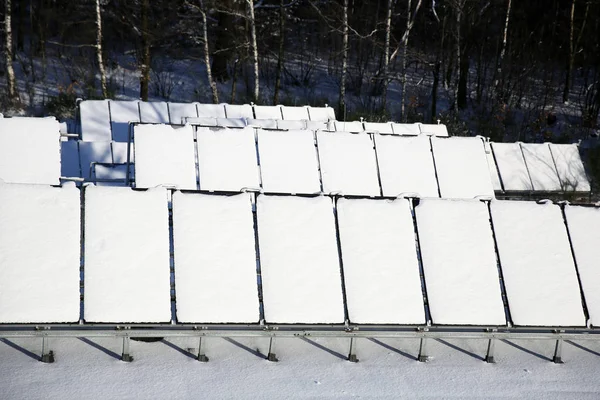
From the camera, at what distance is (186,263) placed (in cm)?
468

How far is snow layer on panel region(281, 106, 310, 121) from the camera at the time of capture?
45.9ft

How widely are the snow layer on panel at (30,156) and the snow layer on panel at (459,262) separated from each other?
3.74 meters

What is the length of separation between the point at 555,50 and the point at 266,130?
69.5 ft

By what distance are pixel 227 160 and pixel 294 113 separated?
6.71m

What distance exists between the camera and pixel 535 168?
11.4 m

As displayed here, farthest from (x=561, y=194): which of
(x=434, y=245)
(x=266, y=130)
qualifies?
(x=434, y=245)

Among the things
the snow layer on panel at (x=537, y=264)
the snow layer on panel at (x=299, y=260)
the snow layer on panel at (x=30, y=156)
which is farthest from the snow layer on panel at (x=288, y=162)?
the snow layer on panel at (x=537, y=264)

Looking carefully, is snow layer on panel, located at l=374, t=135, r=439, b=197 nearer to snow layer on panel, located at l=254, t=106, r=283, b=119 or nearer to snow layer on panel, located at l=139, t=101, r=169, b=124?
snow layer on panel, located at l=254, t=106, r=283, b=119

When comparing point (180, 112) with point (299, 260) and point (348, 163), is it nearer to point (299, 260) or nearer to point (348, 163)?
point (348, 163)

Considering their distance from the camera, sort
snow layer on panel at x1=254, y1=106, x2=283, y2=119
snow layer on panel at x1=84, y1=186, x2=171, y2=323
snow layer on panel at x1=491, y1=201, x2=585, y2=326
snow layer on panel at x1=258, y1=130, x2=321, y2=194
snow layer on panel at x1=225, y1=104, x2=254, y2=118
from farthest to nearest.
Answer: snow layer on panel at x1=254, y1=106, x2=283, y2=119 < snow layer on panel at x1=225, y1=104, x2=254, y2=118 < snow layer on panel at x1=258, y1=130, x2=321, y2=194 < snow layer on panel at x1=491, y1=201, x2=585, y2=326 < snow layer on panel at x1=84, y1=186, x2=171, y2=323

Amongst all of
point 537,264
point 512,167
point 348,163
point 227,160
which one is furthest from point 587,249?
point 512,167

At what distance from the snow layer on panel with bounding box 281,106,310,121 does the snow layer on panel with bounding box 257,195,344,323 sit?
902cm

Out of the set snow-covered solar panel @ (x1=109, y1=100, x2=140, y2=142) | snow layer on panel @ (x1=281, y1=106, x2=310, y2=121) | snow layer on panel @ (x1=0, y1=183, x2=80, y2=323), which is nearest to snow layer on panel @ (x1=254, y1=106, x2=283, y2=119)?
snow layer on panel @ (x1=281, y1=106, x2=310, y2=121)

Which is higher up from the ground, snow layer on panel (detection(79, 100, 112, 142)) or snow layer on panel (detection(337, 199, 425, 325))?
snow layer on panel (detection(337, 199, 425, 325))
